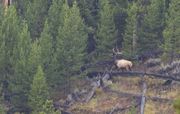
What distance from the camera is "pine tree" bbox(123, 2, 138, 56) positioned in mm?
43750

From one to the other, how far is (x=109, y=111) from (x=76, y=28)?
880 centimetres

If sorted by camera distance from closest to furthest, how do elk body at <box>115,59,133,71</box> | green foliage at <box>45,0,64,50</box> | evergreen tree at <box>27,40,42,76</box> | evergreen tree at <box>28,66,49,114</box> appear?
evergreen tree at <box>28,66,49,114</box> < evergreen tree at <box>27,40,42,76</box> < elk body at <box>115,59,133,71</box> < green foliage at <box>45,0,64,50</box>

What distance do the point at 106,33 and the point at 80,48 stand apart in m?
4.44

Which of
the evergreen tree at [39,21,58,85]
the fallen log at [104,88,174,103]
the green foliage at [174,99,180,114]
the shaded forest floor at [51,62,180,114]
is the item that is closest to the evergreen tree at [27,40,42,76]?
the evergreen tree at [39,21,58,85]

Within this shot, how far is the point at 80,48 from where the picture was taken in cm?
4088

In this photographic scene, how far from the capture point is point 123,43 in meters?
44.6

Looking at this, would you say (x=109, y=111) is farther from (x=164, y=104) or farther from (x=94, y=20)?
(x=94, y=20)

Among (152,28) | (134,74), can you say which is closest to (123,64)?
(134,74)

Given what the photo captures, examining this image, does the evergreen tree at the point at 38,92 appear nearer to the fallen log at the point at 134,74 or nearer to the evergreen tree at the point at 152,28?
the fallen log at the point at 134,74

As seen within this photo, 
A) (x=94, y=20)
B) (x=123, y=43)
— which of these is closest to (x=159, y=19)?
(x=123, y=43)

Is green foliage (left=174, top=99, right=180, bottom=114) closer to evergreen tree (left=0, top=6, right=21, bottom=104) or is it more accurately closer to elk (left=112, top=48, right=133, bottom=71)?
evergreen tree (left=0, top=6, right=21, bottom=104)

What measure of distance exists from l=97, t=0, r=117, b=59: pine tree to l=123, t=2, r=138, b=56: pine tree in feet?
4.52

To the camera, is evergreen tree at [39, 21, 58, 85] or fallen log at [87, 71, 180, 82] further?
fallen log at [87, 71, 180, 82]

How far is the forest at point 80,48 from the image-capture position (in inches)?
1431
